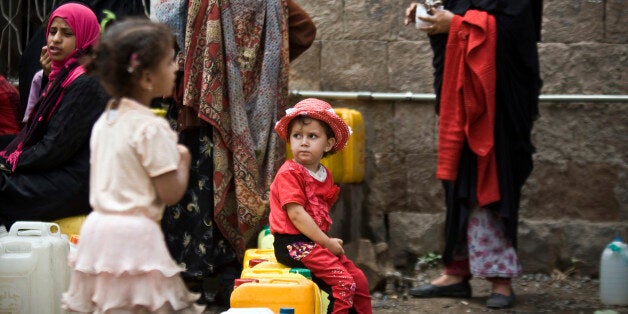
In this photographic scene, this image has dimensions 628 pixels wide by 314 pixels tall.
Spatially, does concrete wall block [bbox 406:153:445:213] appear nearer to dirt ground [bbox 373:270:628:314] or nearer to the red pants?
dirt ground [bbox 373:270:628:314]

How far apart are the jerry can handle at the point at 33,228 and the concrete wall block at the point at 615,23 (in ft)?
11.5

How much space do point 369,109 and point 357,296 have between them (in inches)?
85.7

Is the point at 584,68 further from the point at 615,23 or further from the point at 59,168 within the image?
the point at 59,168

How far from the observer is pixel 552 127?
6.62 metres

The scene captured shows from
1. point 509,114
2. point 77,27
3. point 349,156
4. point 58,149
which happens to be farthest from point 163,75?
point 349,156

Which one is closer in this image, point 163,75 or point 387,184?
point 163,75

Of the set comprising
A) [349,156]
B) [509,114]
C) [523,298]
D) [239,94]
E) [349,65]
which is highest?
[349,65]

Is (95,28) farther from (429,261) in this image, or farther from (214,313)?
(429,261)

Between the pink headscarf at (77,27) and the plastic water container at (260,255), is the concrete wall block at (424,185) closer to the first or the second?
the plastic water container at (260,255)

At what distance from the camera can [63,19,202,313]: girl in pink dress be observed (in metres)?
3.37

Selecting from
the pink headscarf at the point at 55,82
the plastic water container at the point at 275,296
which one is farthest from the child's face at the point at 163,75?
the pink headscarf at the point at 55,82

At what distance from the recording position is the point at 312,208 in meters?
4.71

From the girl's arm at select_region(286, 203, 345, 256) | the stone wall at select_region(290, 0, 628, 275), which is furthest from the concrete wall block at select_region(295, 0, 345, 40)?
the girl's arm at select_region(286, 203, 345, 256)

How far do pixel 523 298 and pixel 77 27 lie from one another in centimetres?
278
